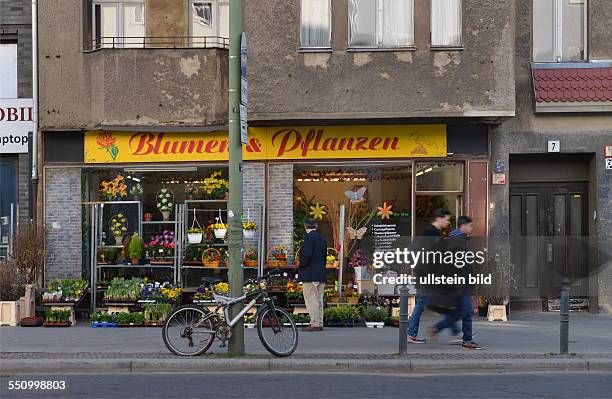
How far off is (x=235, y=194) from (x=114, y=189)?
598cm

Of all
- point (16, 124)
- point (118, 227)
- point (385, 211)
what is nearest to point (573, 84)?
point (385, 211)

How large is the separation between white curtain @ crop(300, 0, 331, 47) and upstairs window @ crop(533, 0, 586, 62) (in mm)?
4354

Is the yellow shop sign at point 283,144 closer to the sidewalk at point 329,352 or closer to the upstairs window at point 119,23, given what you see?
the upstairs window at point 119,23

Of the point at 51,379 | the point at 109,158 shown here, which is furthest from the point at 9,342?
the point at 109,158

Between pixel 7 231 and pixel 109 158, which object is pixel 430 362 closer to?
pixel 109 158

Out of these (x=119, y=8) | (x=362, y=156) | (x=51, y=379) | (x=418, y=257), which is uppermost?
(x=119, y=8)

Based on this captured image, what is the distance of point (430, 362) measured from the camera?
36.2ft

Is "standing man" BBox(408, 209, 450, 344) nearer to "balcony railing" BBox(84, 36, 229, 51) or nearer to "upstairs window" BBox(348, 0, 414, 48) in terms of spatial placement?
"upstairs window" BBox(348, 0, 414, 48)

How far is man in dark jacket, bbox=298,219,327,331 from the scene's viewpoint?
539 inches

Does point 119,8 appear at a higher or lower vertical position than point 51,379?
higher

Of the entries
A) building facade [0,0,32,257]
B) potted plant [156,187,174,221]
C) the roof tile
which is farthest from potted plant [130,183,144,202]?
the roof tile

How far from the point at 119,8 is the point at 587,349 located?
1098cm

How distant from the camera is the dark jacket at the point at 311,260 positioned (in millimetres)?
13680

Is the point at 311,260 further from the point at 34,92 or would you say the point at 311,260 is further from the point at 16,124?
the point at 16,124
